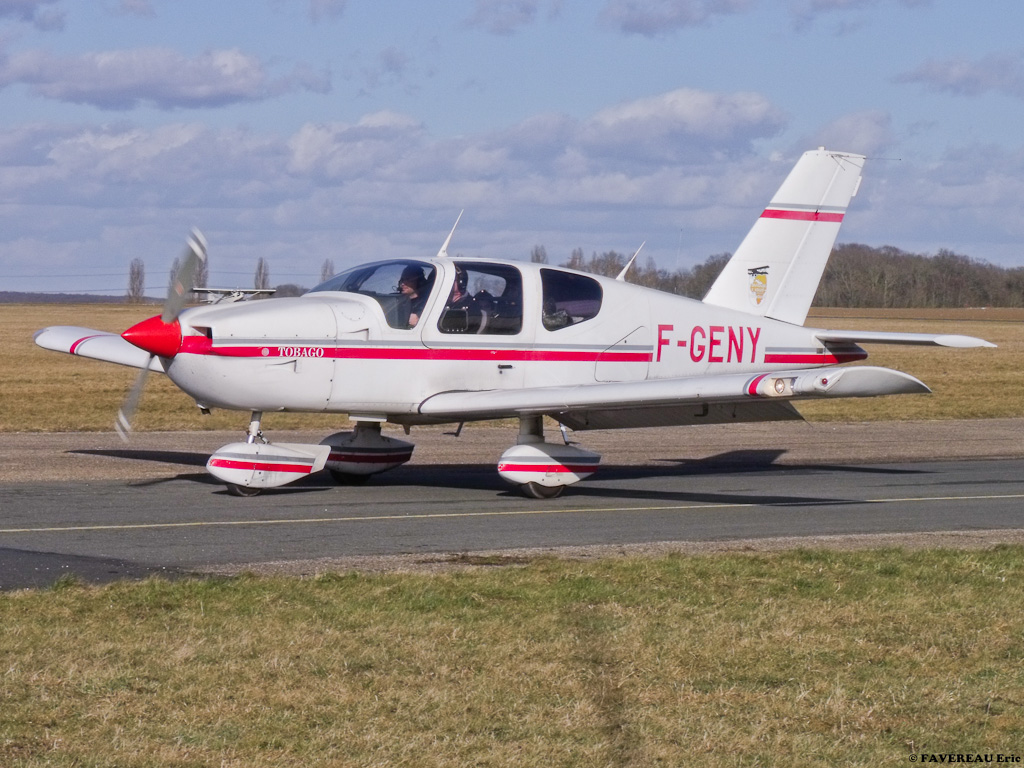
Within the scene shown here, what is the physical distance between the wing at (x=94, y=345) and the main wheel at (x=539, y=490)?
4396mm

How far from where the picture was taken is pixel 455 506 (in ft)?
40.1

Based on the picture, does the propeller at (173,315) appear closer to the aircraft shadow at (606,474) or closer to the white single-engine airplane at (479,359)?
the white single-engine airplane at (479,359)

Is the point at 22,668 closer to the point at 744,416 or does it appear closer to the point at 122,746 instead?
the point at 122,746

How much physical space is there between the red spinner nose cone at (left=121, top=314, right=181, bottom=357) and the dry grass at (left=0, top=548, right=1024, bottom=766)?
→ 4398 mm

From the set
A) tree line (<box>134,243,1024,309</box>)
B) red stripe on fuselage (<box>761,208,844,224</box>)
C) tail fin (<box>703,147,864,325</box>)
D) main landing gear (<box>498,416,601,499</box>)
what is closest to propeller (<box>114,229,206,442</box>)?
main landing gear (<box>498,416,601,499</box>)

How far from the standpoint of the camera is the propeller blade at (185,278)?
38.5 ft

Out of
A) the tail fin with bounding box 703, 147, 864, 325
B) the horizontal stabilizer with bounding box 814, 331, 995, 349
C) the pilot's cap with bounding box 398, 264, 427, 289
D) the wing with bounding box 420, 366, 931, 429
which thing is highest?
the tail fin with bounding box 703, 147, 864, 325

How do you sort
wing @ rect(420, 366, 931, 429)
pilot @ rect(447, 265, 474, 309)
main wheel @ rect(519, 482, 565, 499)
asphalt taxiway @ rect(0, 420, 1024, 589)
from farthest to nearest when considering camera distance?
1. main wheel @ rect(519, 482, 565, 499)
2. pilot @ rect(447, 265, 474, 309)
3. wing @ rect(420, 366, 931, 429)
4. asphalt taxiway @ rect(0, 420, 1024, 589)

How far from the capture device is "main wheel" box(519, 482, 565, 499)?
1291cm

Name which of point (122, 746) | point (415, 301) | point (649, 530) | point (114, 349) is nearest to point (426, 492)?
point (415, 301)

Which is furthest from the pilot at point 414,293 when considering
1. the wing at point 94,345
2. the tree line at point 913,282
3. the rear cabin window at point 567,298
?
the tree line at point 913,282

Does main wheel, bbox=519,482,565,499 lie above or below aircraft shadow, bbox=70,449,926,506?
above

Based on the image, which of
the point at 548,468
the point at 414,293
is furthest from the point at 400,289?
the point at 548,468

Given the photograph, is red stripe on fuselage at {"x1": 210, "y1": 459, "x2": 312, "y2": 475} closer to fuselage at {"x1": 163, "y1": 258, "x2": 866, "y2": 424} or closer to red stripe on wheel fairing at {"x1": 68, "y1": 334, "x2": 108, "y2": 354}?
fuselage at {"x1": 163, "y1": 258, "x2": 866, "y2": 424}
